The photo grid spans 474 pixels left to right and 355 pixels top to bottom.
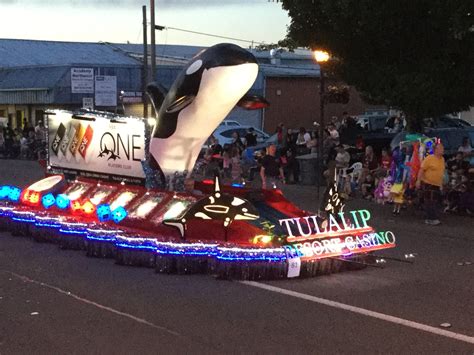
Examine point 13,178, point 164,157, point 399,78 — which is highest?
point 399,78

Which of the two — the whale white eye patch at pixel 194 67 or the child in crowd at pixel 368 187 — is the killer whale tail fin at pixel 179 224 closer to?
the whale white eye patch at pixel 194 67

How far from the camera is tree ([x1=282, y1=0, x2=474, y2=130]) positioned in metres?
16.0

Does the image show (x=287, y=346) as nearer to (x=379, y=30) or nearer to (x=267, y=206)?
(x=267, y=206)

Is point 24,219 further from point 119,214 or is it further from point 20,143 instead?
point 20,143

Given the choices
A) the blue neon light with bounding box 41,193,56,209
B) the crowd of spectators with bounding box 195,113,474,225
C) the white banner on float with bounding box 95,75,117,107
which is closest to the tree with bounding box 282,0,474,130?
the crowd of spectators with bounding box 195,113,474,225

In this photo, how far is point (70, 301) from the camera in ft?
28.0

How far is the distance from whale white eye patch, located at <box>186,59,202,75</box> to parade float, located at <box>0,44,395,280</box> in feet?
0.10

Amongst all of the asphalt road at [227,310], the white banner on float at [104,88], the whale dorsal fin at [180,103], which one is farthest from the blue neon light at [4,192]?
the white banner on float at [104,88]

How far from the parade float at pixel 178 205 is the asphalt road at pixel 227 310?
27 centimetres

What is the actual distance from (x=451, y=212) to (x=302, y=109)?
A: 90.0ft

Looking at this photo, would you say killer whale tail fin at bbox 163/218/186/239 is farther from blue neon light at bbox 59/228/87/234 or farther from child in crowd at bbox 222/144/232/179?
child in crowd at bbox 222/144/232/179

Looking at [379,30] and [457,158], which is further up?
[379,30]

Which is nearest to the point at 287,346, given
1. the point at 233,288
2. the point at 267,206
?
the point at 233,288

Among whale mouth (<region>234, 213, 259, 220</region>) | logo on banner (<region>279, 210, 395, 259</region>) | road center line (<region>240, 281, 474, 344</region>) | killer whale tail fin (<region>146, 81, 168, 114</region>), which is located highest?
killer whale tail fin (<region>146, 81, 168, 114</region>)
